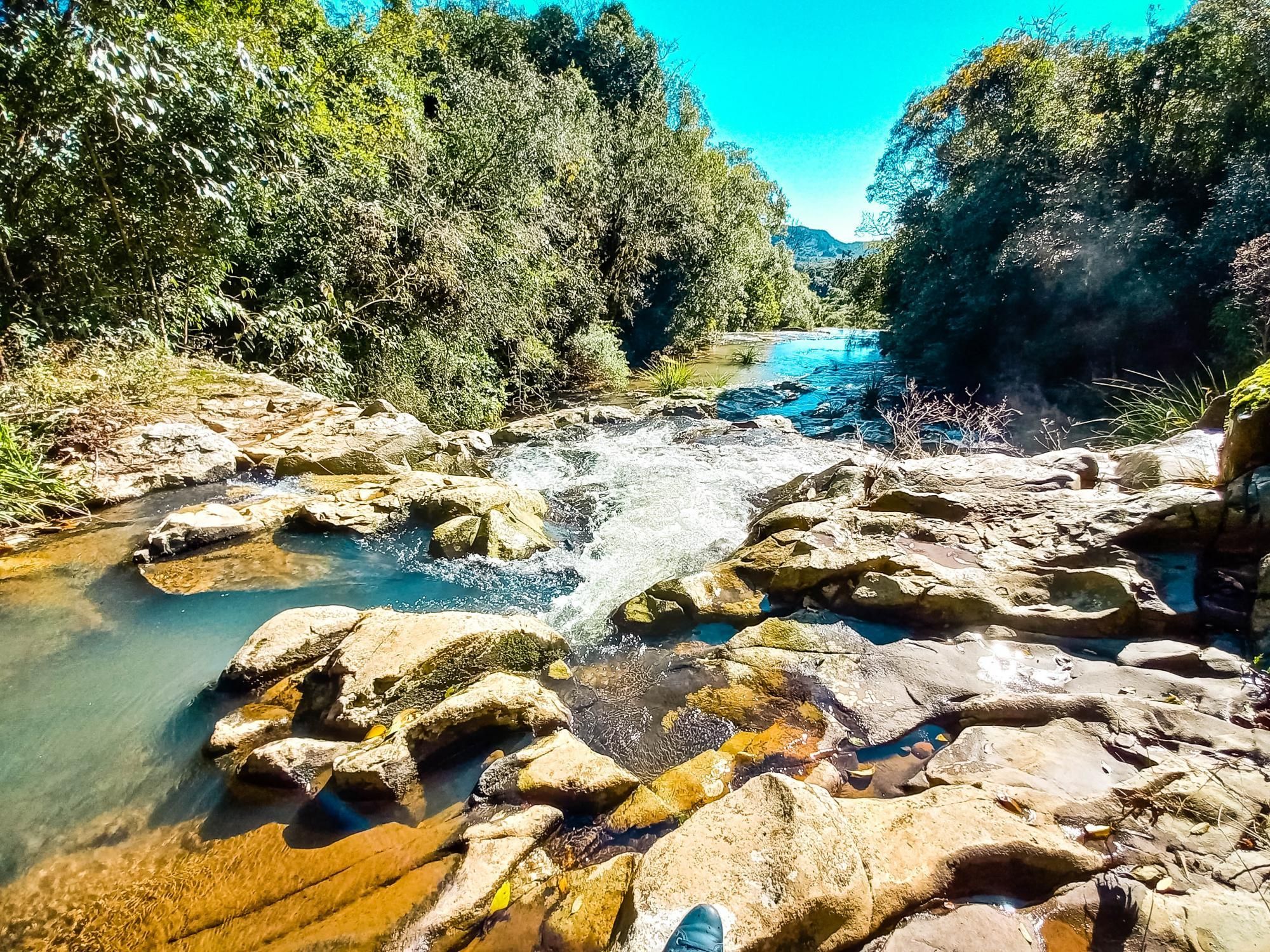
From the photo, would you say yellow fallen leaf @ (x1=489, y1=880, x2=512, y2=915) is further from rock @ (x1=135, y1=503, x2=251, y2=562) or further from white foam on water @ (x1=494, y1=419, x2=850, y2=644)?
rock @ (x1=135, y1=503, x2=251, y2=562)

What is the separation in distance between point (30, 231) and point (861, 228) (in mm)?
23201

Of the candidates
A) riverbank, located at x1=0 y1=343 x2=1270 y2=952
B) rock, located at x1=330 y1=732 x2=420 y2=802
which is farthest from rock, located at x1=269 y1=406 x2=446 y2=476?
rock, located at x1=330 y1=732 x2=420 y2=802

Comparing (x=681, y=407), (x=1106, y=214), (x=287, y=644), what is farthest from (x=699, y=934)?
(x=1106, y=214)

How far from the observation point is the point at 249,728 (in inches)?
118

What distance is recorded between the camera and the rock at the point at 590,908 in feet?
6.36

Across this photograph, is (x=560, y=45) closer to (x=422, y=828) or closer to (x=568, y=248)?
(x=568, y=248)

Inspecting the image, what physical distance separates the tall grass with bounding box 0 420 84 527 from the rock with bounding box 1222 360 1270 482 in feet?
31.9

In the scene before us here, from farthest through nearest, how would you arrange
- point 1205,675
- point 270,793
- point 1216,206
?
point 1216,206
point 1205,675
point 270,793

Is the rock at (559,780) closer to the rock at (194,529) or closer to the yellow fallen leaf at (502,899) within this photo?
the yellow fallen leaf at (502,899)

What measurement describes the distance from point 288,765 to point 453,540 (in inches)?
110

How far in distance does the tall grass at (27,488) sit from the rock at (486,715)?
4.58m

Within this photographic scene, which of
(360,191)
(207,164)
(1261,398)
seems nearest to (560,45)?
(360,191)

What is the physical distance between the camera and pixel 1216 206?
8906 millimetres

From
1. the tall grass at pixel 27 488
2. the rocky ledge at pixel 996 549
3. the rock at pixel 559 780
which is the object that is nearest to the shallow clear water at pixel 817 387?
the rocky ledge at pixel 996 549
